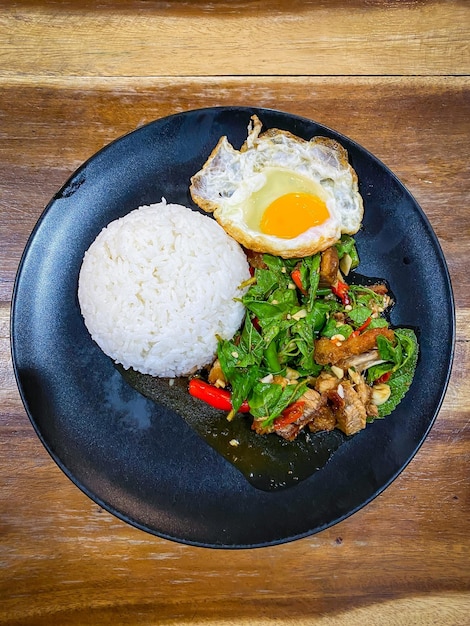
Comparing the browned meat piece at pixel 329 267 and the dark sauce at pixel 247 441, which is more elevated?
the browned meat piece at pixel 329 267

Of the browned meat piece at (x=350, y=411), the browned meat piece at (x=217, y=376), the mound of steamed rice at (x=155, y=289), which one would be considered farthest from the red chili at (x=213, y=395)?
the browned meat piece at (x=350, y=411)

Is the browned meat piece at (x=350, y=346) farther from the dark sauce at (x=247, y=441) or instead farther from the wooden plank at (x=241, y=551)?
the wooden plank at (x=241, y=551)

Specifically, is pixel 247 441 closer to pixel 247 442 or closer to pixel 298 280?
pixel 247 442

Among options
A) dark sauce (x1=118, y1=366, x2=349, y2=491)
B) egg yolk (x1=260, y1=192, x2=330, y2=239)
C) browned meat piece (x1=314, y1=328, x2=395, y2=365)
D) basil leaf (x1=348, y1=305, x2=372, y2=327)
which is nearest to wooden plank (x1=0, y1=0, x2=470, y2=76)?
egg yolk (x1=260, y1=192, x2=330, y2=239)

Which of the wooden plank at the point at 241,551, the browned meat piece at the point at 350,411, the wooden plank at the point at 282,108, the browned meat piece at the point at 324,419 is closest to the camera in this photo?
the browned meat piece at the point at 350,411

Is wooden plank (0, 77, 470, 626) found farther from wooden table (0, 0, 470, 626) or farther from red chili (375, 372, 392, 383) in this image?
red chili (375, 372, 392, 383)

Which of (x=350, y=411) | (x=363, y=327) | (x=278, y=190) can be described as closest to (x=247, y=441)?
(x=350, y=411)

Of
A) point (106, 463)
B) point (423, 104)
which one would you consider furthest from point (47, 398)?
point (423, 104)
